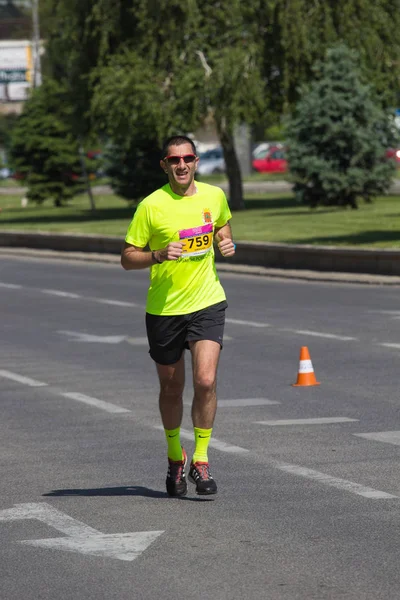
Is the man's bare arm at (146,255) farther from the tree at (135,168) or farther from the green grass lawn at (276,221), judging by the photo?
the tree at (135,168)

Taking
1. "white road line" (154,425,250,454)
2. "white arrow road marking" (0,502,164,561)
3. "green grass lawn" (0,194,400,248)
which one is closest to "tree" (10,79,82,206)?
"green grass lawn" (0,194,400,248)

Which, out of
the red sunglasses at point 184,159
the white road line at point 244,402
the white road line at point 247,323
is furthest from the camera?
the white road line at point 247,323

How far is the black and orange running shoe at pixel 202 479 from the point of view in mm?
8320

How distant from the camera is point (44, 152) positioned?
60.1m

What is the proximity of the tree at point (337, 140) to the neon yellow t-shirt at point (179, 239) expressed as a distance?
38049 millimetres

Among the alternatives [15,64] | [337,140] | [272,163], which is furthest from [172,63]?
[15,64]

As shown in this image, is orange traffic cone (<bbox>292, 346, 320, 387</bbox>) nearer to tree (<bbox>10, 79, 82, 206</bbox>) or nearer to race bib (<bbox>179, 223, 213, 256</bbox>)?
race bib (<bbox>179, 223, 213, 256</bbox>)

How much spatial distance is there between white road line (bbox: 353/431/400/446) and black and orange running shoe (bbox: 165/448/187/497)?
206cm

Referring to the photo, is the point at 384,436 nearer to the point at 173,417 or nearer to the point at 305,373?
the point at 173,417

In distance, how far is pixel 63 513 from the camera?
7996 mm

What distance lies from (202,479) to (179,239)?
129cm

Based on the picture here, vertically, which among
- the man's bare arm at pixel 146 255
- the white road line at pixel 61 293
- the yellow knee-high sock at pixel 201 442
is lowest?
the white road line at pixel 61 293

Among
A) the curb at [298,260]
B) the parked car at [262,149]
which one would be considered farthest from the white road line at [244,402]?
the parked car at [262,149]

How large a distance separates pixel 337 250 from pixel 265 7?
19.7 metres
